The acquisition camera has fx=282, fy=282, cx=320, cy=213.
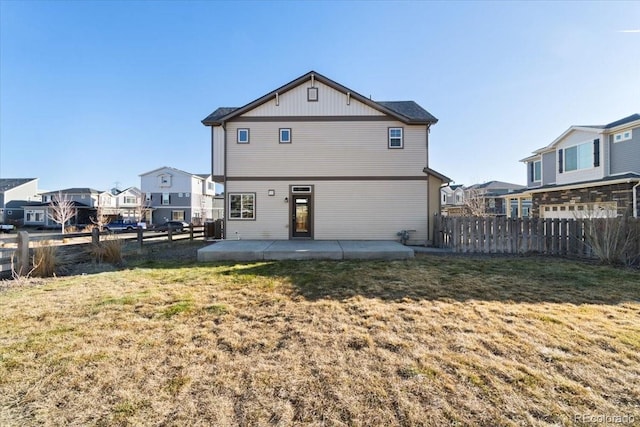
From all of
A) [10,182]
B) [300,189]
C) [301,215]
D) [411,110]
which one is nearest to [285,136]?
[300,189]

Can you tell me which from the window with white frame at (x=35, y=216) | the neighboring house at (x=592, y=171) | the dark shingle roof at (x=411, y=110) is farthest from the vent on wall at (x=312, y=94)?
the window with white frame at (x=35, y=216)

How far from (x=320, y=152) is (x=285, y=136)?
191 cm

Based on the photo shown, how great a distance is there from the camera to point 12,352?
345 centimetres

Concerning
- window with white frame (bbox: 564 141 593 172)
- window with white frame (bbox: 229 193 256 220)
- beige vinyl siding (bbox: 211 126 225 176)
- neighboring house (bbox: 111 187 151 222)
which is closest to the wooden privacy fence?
window with white frame (bbox: 229 193 256 220)

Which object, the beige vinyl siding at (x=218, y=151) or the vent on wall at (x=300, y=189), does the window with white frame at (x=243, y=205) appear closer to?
the beige vinyl siding at (x=218, y=151)

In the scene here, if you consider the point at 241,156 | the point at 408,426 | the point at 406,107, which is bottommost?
the point at 408,426

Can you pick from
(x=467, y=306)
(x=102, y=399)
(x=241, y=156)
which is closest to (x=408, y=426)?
(x=102, y=399)

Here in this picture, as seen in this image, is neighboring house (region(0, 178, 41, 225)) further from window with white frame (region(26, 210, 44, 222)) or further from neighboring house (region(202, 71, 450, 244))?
neighboring house (region(202, 71, 450, 244))

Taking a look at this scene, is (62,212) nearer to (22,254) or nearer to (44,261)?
(22,254)

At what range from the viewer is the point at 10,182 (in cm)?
4756

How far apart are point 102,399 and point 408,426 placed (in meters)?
2.77

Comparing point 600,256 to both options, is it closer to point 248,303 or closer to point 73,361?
point 248,303

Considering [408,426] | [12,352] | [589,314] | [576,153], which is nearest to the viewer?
[408,426]

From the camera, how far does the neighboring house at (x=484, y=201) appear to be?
29.0 meters
